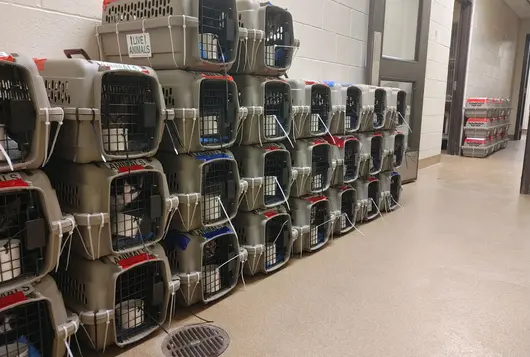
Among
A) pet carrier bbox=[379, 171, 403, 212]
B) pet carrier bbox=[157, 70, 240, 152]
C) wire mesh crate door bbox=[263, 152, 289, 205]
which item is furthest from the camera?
pet carrier bbox=[379, 171, 403, 212]

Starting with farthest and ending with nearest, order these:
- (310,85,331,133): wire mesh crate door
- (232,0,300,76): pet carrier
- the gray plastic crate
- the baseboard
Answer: the baseboard
(310,85,331,133): wire mesh crate door
the gray plastic crate
(232,0,300,76): pet carrier

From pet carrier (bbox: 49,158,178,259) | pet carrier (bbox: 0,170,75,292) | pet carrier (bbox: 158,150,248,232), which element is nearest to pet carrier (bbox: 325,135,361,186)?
pet carrier (bbox: 158,150,248,232)

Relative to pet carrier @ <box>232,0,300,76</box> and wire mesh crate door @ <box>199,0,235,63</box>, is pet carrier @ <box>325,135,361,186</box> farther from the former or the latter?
wire mesh crate door @ <box>199,0,235,63</box>

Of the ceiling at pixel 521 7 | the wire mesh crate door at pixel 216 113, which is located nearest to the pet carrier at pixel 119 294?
the wire mesh crate door at pixel 216 113

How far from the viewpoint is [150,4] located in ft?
5.08

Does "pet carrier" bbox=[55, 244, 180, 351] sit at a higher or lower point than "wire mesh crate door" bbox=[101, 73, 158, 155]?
lower

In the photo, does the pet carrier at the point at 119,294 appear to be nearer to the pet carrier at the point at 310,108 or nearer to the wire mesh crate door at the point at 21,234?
the wire mesh crate door at the point at 21,234

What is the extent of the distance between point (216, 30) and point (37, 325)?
1.17 metres

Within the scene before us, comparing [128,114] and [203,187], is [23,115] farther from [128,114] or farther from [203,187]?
[203,187]

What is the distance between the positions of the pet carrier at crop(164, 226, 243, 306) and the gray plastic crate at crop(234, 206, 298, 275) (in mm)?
104

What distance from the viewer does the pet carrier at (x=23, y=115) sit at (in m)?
1.04

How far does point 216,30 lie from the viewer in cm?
160

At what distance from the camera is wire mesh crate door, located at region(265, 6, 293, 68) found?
194cm

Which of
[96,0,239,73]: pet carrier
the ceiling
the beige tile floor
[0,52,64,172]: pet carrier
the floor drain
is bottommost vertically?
the floor drain
